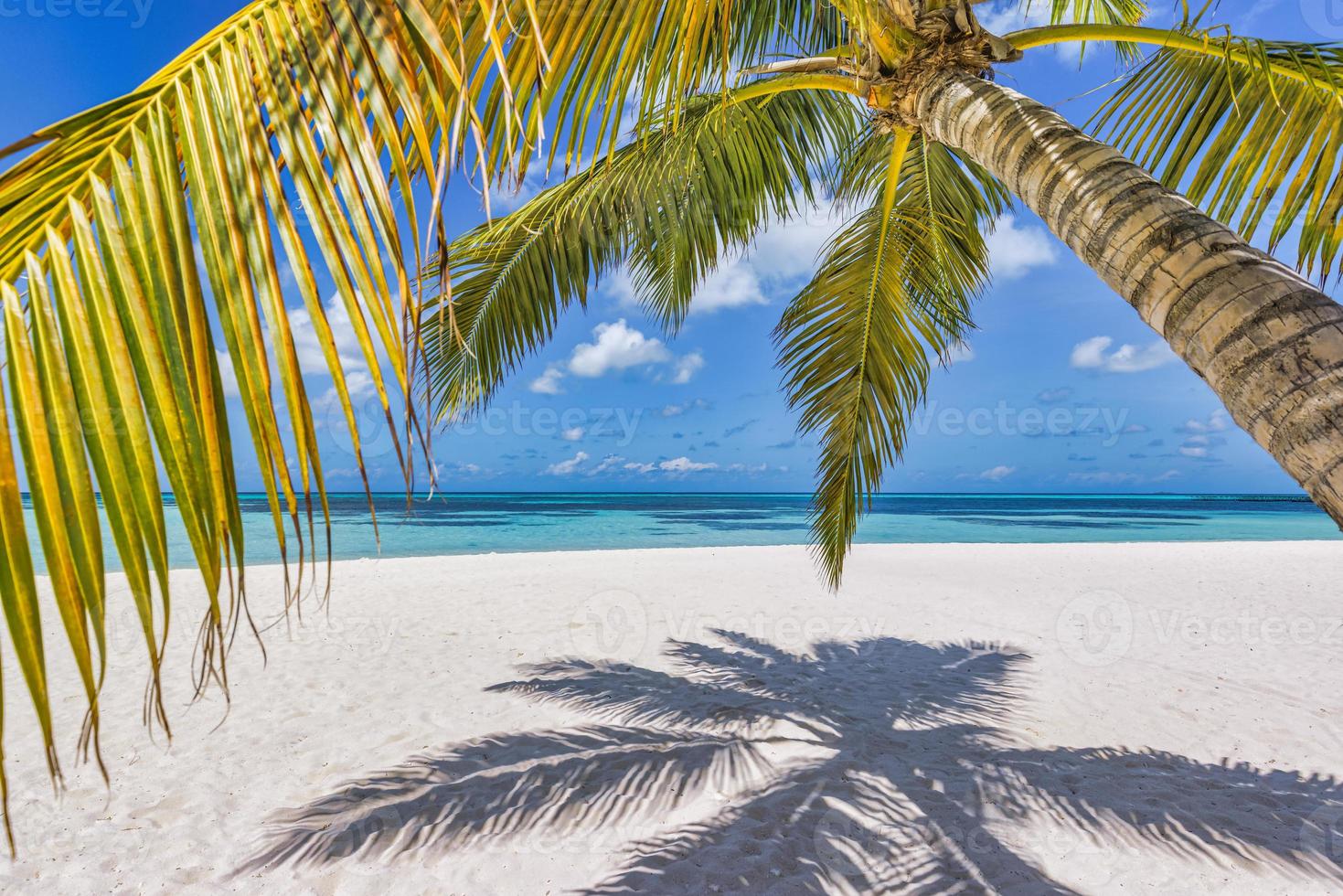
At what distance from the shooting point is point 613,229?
399 centimetres

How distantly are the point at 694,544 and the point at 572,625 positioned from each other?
1444 cm

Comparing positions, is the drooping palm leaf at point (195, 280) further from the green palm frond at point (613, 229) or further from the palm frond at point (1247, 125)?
the green palm frond at point (613, 229)

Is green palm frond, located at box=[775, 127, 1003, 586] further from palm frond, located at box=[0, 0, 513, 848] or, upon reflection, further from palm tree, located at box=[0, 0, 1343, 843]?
palm frond, located at box=[0, 0, 513, 848]

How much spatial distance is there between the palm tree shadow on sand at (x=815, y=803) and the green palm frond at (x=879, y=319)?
1.34 m

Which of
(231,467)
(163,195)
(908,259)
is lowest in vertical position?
(231,467)

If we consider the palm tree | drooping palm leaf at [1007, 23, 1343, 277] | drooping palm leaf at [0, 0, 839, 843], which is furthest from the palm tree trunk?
drooping palm leaf at [0, 0, 839, 843]

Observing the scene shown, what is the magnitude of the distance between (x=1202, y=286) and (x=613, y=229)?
3126mm

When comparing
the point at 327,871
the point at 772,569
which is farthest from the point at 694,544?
the point at 327,871

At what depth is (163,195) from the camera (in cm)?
78

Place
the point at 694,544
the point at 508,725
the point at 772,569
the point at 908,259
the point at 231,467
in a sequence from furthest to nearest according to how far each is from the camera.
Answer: the point at 694,544 → the point at 772,569 → the point at 908,259 → the point at 508,725 → the point at 231,467

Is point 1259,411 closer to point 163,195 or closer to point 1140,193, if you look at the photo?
point 1140,193

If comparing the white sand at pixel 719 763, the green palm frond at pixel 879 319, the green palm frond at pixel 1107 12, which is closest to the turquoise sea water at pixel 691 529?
the white sand at pixel 719 763

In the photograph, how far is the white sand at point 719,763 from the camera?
2.69 m

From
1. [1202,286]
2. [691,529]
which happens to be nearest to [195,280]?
[1202,286]
